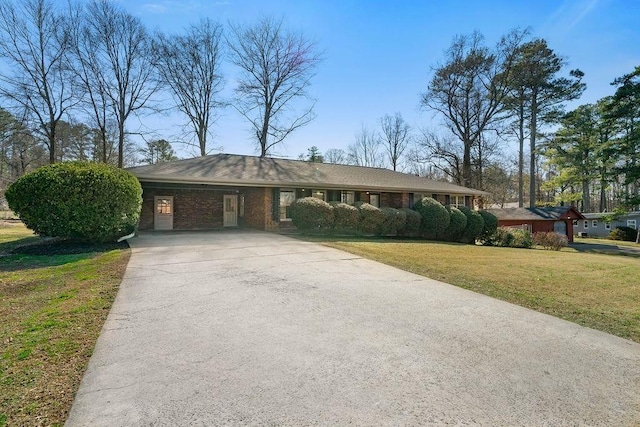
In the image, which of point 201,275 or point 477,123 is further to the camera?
point 477,123

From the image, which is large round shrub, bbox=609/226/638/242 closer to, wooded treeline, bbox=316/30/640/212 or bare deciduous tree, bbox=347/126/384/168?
wooded treeline, bbox=316/30/640/212

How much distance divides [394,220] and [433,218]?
2.45 meters

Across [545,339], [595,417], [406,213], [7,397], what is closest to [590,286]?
[545,339]

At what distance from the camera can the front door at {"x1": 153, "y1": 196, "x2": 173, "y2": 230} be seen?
15141 millimetres

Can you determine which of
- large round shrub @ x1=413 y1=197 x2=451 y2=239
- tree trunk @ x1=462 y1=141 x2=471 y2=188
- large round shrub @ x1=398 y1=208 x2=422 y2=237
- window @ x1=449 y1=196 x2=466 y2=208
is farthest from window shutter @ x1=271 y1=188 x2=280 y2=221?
tree trunk @ x1=462 y1=141 x2=471 y2=188

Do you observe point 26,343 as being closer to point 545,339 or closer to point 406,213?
point 545,339

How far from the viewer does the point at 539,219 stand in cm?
2581

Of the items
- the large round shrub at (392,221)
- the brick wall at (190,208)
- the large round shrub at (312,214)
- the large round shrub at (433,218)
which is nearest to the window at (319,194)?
the large round shrub at (312,214)

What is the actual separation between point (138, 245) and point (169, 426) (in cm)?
912

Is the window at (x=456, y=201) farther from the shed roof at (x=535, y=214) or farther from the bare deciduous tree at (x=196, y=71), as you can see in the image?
the bare deciduous tree at (x=196, y=71)

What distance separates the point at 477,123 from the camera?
29.6 m

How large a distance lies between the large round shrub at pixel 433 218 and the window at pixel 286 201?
21.8 feet

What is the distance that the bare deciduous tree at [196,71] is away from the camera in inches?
974

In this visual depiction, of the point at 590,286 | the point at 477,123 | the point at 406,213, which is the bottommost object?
the point at 590,286
